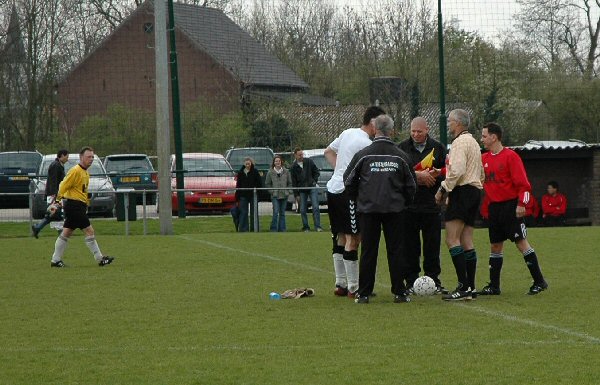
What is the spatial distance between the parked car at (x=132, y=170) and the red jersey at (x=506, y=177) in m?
22.4

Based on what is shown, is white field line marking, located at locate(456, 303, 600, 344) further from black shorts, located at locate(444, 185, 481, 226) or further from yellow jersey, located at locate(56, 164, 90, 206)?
yellow jersey, located at locate(56, 164, 90, 206)

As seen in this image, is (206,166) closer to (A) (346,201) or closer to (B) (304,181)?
(B) (304,181)

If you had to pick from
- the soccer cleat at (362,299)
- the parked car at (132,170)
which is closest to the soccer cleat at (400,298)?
the soccer cleat at (362,299)

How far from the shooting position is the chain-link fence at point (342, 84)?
103 feet

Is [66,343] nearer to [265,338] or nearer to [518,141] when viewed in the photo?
[265,338]

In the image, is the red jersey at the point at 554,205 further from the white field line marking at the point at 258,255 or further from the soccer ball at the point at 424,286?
the soccer ball at the point at 424,286

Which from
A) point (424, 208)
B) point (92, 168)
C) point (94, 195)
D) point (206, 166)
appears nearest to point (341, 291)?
point (424, 208)

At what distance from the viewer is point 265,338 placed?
9.51 meters

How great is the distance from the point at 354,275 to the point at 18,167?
2557cm

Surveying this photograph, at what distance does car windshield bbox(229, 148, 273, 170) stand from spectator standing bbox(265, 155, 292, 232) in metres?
4.96

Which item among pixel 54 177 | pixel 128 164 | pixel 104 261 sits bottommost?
pixel 104 261

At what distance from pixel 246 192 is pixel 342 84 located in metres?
9.09

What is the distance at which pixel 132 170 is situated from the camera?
34.3m

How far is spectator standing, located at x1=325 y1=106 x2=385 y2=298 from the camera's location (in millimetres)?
12117
